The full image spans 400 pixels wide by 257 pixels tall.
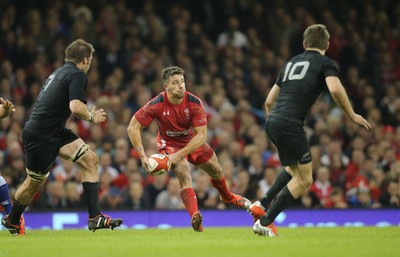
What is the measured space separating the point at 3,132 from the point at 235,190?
4457 mm

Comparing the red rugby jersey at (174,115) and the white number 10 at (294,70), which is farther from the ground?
the white number 10 at (294,70)

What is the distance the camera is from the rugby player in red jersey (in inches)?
446

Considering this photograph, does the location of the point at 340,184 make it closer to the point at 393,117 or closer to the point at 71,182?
the point at 393,117

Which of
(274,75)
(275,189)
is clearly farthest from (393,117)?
(275,189)

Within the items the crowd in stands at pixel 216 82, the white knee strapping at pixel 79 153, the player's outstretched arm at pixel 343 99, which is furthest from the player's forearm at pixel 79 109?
the crowd in stands at pixel 216 82

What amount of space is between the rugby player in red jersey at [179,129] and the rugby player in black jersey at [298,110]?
4.44 ft

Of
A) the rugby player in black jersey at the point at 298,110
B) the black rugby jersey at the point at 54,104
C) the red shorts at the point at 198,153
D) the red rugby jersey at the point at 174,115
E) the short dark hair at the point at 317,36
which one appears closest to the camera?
the rugby player in black jersey at the point at 298,110

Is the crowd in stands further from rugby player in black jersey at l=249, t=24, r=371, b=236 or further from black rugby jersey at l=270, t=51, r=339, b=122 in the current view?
black rugby jersey at l=270, t=51, r=339, b=122

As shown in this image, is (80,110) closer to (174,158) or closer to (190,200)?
(174,158)

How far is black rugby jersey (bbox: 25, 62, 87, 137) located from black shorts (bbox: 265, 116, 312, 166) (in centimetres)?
249

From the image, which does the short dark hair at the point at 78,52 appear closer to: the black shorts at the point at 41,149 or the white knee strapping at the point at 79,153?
the black shorts at the point at 41,149

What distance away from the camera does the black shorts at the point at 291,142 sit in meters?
9.92

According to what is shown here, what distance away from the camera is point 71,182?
15.4 m

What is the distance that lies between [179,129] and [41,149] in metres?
1.79
